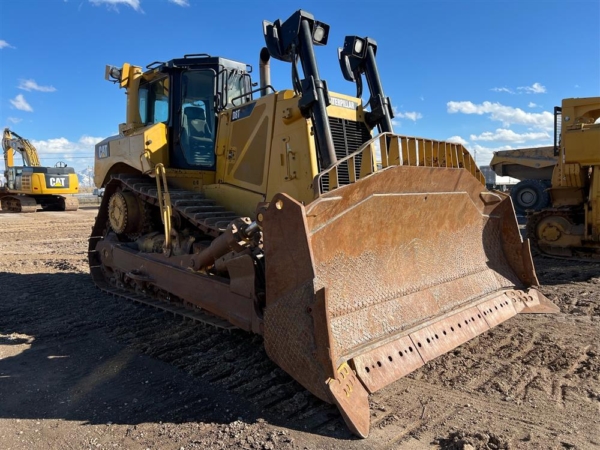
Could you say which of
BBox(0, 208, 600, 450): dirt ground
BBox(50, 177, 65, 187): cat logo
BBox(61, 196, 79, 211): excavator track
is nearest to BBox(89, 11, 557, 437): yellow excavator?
BBox(0, 208, 600, 450): dirt ground

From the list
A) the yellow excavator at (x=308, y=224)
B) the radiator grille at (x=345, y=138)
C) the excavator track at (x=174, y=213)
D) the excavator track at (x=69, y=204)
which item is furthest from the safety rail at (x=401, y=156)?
the excavator track at (x=69, y=204)

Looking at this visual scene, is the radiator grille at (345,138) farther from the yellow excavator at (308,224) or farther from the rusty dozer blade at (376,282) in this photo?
the rusty dozer blade at (376,282)

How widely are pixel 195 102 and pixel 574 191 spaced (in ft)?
25.5

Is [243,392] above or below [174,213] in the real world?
below

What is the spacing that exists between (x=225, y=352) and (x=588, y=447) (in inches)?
112

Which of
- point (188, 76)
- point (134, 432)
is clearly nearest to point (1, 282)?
point (188, 76)

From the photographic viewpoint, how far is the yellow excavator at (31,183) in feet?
78.6

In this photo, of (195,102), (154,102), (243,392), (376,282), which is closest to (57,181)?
(154,102)

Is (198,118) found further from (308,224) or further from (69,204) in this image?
(69,204)

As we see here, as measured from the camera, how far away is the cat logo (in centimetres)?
2425

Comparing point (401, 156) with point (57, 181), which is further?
point (57, 181)

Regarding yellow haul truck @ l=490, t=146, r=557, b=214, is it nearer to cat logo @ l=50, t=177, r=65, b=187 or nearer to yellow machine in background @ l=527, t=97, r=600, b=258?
yellow machine in background @ l=527, t=97, r=600, b=258

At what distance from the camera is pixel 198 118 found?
6.07 meters

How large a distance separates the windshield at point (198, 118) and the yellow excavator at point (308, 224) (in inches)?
0.6
